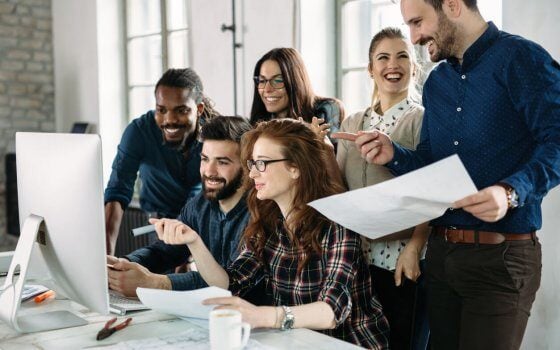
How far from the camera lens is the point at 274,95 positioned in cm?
273

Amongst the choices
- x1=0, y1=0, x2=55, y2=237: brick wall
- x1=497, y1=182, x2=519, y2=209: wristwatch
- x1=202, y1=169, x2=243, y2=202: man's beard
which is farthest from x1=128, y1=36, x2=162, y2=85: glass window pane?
x1=497, y1=182, x2=519, y2=209: wristwatch

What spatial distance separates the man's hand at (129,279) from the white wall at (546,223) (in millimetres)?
1394

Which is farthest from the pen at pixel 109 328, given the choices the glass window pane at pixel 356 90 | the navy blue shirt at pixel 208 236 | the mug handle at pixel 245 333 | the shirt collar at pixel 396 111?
the glass window pane at pixel 356 90

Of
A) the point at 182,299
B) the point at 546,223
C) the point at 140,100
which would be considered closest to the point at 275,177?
the point at 182,299

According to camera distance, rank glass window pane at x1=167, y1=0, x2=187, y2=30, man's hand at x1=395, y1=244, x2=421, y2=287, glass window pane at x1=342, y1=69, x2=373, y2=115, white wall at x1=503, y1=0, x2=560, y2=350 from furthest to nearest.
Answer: glass window pane at x1=167, y1=0, x2=187, y2=30, glass window pane at x1=342, y1=69, x2=373, y2=115, white wall at x1=503, y1=0, x2=560, y2=350, man's hand at x1=395, y1=244, x2=421, y2=287

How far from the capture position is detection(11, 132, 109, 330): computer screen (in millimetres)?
1538

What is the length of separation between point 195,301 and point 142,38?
4.61m

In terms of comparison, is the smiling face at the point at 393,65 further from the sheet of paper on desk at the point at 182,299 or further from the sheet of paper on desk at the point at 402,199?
the sheet of paper on desk at the point at 182,299

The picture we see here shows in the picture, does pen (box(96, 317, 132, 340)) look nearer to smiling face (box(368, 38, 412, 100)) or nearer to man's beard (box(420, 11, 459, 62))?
man's beard (box(420, 11, 459, 62))

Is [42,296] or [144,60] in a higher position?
[144,60]

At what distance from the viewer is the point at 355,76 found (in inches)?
159

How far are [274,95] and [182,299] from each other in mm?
1274

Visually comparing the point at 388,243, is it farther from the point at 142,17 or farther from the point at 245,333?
the point at 142,17

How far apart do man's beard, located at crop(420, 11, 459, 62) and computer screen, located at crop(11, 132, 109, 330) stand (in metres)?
0.86
